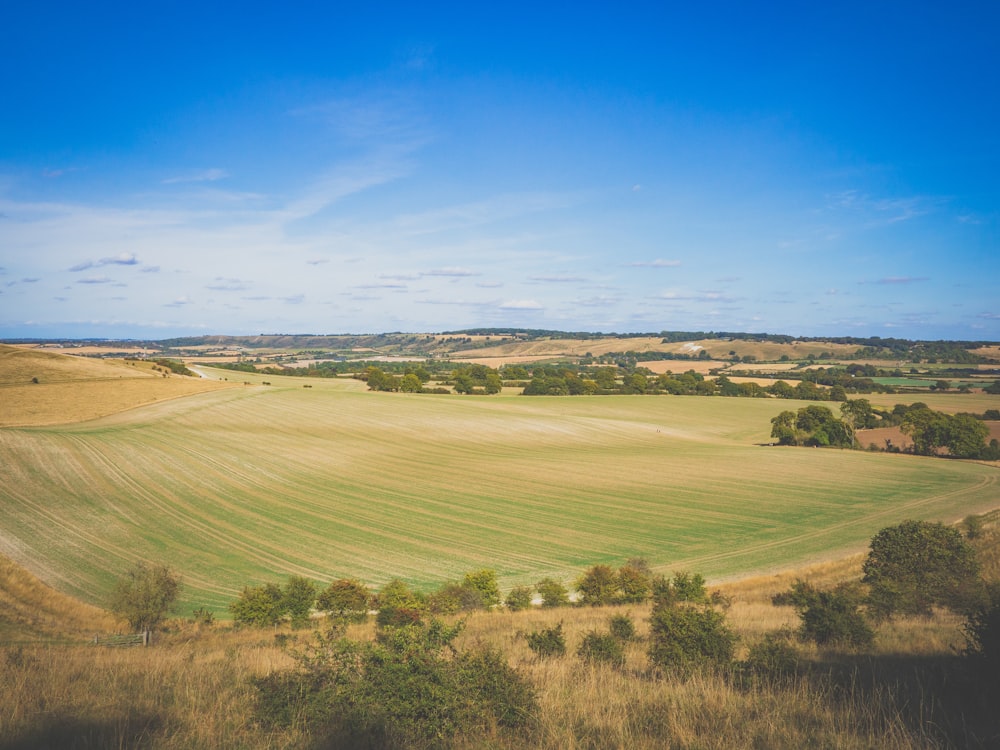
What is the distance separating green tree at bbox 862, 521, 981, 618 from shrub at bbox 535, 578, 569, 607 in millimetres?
11925

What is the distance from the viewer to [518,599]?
2450 cm

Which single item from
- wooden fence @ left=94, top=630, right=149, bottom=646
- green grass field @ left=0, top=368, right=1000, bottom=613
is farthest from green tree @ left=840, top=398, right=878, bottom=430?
wooden fence @ left=94, top=630, right=149, bottom=646

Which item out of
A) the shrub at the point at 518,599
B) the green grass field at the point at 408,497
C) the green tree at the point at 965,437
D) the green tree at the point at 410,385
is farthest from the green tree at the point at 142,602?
the green tree at the point at 410,385

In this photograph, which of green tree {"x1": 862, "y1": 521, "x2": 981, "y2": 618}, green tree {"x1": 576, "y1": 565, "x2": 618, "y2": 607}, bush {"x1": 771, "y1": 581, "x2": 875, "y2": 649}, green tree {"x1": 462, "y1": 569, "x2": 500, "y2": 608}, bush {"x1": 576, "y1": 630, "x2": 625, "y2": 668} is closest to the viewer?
bush {"x1": 576, "y1": 630, "x2": 625, "y2": 668}

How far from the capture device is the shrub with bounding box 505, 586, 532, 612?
2408 cm

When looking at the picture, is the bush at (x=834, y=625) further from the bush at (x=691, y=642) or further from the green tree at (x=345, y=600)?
the green tree at (x=345, y=600)

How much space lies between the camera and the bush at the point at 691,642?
31.4 feet

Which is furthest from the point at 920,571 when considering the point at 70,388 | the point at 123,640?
the point at 70,388

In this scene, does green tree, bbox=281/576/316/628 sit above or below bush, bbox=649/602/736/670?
below

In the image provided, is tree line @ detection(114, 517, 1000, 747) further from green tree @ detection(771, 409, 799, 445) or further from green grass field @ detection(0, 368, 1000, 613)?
green tree @ detection(771, 409, 799, 445)

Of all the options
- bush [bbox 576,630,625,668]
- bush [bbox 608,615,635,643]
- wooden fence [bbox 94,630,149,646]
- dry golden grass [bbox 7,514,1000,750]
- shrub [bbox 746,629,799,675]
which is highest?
dry golden grass [bbox 7,514,1000,750]

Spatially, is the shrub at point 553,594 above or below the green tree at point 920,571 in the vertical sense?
below

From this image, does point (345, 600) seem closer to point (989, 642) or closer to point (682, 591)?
point (682, 591)

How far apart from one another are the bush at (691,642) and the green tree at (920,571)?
1032 centimetres
